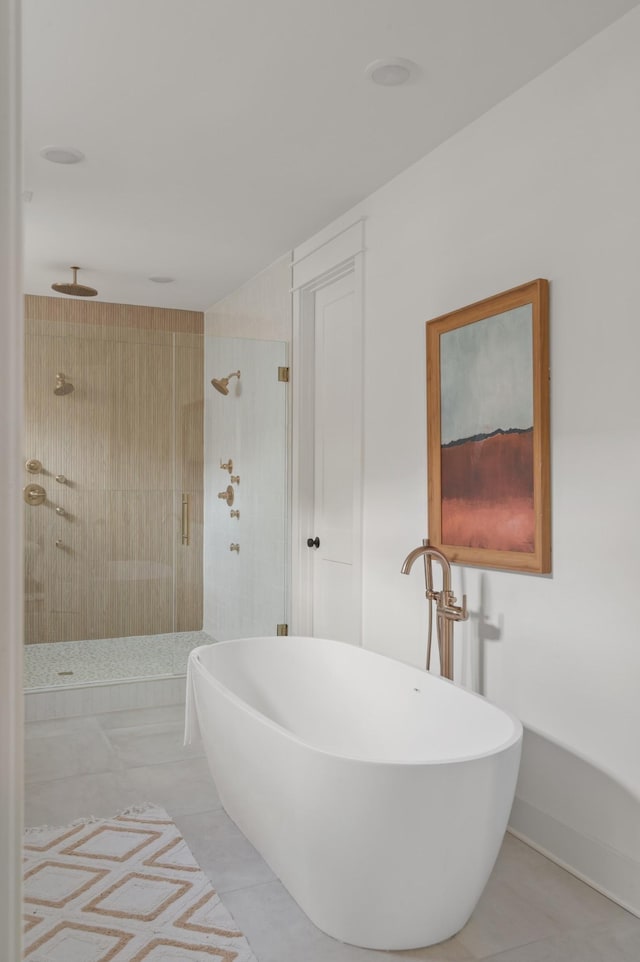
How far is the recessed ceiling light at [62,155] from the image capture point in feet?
10.3

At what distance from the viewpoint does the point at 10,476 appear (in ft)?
1.70

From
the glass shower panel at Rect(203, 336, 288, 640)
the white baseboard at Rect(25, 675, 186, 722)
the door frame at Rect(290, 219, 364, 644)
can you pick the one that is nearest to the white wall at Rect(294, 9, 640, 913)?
the door frame at Rect(290, 219, 364, 644)

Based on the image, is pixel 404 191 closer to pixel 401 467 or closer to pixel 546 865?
pixel 401 467

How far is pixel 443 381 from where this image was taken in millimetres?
3057

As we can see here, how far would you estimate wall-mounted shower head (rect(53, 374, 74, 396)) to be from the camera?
413cm

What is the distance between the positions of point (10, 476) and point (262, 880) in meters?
2.22

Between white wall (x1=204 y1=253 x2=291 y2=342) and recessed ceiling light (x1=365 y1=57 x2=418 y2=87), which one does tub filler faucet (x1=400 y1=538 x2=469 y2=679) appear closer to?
recessed ceiling light (x1=365 y1=57 x2=418 y2=87)

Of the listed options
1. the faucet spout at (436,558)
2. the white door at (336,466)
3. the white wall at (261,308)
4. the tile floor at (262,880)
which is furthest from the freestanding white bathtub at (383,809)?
the white wall at (261,308)

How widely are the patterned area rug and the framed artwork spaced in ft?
4.73

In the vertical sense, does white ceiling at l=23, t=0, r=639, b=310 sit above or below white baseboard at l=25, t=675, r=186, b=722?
above

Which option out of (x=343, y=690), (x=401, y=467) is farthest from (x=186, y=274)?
(x=343, y=690)

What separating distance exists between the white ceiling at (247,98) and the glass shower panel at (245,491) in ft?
2.67

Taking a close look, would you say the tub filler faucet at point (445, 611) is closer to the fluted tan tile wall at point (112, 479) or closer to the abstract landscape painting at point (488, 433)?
the abstract landscape painting at point (488, 433)

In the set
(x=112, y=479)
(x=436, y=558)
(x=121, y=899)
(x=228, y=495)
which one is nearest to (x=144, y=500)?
(x=112, y=479)
